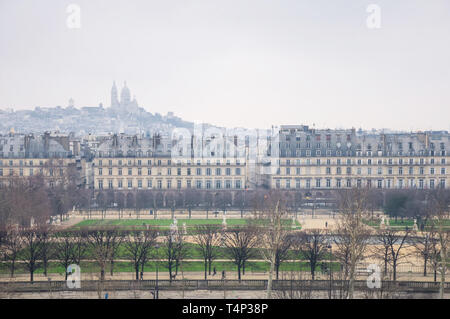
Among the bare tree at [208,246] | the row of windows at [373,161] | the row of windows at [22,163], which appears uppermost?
the row of windows at [373,161]

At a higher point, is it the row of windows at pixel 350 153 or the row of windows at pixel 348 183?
the row of windows at pixel 350 153

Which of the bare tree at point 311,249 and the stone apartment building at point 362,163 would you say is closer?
the bare tree at point 311,249

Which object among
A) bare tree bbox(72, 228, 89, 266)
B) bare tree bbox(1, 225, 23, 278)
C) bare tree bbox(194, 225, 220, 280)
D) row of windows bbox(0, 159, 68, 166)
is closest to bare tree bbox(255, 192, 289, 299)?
bare tree bbox(194, 225, 220, 280)

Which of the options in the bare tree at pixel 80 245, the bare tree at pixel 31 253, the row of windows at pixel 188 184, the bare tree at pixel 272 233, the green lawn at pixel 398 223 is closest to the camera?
the bare tree at pixel 272 233

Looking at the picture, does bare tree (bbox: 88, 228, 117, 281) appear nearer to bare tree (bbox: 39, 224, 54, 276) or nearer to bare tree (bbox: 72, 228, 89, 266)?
bare tree (bbox: 72, 228, 89, 266)

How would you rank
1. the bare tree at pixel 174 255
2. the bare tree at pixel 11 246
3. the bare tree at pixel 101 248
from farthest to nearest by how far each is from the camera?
the bare tree at pixel 11 246 < the bare tree at pixel 174 255 < the bare tree at pixel 101 248

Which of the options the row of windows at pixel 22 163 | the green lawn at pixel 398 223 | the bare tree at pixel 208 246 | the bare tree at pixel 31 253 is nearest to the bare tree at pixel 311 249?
the bare tree at pixel 208 246

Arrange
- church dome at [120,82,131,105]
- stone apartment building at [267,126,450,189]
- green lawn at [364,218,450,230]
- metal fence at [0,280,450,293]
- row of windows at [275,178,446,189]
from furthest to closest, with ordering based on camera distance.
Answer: church dome at [120,82,131,105] → stone apartment building at [267,126,450,189] → row of windows at [275,178,446,189] → green lawn at [364,218,450,230] → metal fence at [0,280,450,293]

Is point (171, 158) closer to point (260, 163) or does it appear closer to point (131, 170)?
point (131, 170)

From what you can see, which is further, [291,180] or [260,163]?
[260,163]

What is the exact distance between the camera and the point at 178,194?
30484mm

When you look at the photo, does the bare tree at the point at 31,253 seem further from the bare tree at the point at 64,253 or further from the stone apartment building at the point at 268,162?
the stone apartment building at the point at 268,162

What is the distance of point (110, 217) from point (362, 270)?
1576 centimetres
